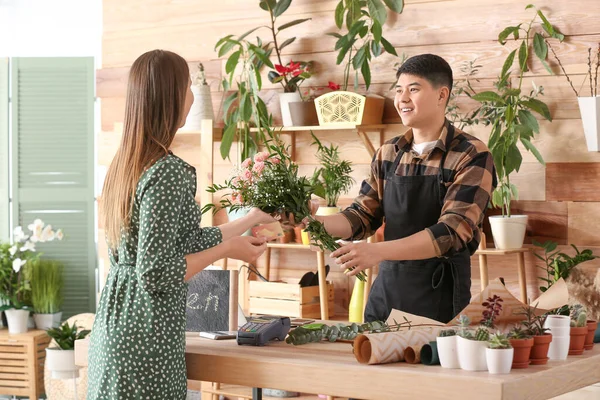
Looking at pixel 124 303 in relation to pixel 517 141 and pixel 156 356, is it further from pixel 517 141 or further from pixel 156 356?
pixel 517 141

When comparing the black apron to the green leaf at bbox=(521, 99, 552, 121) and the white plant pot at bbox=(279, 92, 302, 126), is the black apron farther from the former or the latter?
the white plant pot at bbox=(279, 92, 302, 126)

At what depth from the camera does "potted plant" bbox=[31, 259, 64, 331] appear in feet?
17.5

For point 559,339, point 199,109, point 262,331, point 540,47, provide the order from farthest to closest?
point 199,109 → point 540,47 → point 262,331 → point 559,339

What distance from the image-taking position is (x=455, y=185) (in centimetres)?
283

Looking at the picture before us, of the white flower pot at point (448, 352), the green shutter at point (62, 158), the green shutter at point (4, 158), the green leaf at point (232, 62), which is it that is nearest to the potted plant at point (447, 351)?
the white flower pot at point (448, 352)

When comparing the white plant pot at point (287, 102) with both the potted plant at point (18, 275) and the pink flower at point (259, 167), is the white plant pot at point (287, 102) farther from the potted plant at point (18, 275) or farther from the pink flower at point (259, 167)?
the pink flower at point (259, 167)

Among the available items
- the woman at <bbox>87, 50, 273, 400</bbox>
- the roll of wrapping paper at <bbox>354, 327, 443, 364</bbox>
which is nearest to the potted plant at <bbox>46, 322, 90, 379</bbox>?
the woman at <bbox>87, 50, 273, 400</bbox>

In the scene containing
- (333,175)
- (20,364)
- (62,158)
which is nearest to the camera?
(333,175)

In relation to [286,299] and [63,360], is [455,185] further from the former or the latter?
[63,360]

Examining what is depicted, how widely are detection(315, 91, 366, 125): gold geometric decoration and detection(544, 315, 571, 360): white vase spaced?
2.24m

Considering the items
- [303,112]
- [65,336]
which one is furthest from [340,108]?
[65,336]

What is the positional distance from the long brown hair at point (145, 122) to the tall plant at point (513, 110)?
2.06 metres

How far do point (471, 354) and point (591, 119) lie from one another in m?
2.18

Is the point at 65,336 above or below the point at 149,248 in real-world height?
below
